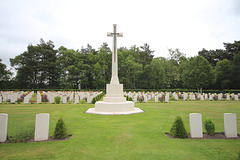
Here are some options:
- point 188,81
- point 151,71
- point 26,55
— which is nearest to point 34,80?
point 26,55

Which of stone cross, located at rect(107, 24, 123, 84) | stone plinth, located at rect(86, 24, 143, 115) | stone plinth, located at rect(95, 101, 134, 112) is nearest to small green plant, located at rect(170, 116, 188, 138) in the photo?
stone plinth, located at rect(86, 24, 143, 115)

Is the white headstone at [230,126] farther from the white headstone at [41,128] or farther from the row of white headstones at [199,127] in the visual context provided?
the white headstone at [41,128]

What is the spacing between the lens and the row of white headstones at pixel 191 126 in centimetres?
444

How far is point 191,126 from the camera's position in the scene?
15.9 feet

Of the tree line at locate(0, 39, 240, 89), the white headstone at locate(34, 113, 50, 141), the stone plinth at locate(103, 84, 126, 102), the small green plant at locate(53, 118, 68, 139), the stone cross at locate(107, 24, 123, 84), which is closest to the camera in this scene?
the white headstone at locate(34, 113, 50, 141)

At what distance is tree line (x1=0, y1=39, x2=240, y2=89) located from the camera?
128 feet

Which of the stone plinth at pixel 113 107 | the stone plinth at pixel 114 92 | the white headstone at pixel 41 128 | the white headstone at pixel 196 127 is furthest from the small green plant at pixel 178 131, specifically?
the stone plinth at pixel 114 92

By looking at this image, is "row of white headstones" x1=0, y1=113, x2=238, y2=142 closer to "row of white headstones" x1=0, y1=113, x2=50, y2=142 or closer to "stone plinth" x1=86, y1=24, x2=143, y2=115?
"row of white headstones" x1=0, y1=113, x2=50, y2=142

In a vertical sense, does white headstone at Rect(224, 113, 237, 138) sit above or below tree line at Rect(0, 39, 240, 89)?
below

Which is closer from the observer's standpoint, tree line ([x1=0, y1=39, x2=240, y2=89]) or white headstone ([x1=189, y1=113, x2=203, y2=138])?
white headstone ([x1=189, y1=113, x2=203, y2=138])

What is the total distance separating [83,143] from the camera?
4.29 m

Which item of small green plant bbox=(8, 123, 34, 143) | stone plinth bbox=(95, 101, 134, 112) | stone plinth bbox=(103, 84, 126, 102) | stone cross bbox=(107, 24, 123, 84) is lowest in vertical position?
small green plant bbox=(8, 123, 34, 143)

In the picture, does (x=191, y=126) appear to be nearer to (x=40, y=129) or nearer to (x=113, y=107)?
(x=40, y=129)

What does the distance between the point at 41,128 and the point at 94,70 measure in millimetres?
35569
